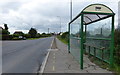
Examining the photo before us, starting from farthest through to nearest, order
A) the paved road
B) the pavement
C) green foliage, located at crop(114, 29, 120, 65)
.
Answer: green foliage, located at crop(114, 29, 120, 65) → the paved road → the pavement

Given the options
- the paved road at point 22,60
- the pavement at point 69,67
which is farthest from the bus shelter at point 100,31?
the paved road at point 22,60

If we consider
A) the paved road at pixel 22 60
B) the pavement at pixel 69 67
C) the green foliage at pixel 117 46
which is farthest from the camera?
the green foliage at pixel 117 46

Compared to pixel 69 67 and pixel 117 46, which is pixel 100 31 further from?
pixel 69 67

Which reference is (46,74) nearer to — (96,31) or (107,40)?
(107,40)

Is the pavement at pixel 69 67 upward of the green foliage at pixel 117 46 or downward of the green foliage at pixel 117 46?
downward

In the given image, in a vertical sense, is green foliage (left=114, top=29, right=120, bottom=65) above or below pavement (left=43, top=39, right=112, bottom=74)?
above

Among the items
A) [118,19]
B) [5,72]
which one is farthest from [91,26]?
[5,72]

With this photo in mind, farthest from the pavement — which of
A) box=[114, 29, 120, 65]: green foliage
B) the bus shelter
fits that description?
box=[114, 29, 120, 65]: green foliage

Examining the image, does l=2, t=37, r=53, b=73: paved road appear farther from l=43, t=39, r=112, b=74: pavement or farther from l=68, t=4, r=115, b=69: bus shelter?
l=68, t=4, r=115, b=69: bus shelter

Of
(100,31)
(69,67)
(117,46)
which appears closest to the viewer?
(69,67)

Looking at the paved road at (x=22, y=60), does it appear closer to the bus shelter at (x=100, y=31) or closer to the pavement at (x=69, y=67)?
the pavement at (x=69, y=67)

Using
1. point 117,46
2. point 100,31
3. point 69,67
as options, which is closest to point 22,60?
point 69,67

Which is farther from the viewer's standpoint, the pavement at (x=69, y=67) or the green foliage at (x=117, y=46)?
the green foliage at (x=117, y=46)

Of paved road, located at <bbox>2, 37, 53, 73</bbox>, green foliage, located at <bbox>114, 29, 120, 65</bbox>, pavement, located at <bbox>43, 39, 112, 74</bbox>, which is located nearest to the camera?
pavement, located at <bbox>43, 39, 112, 74</bbox>
